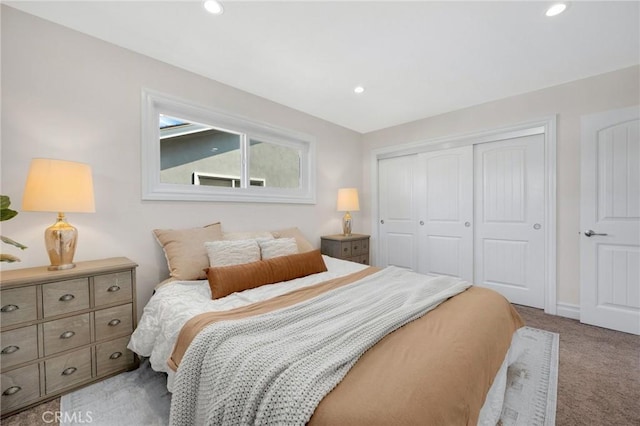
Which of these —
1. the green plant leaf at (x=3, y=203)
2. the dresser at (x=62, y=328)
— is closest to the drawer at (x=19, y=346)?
the dresser at (x=62, y=328)

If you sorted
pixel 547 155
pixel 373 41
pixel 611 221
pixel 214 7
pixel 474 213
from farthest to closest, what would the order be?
pixel 474 213 → pixel 547 155 → pixel 611 221 → pixel 373 41 → pixel 214 7

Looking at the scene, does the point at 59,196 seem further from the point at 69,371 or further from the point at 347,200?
the point at 347,200

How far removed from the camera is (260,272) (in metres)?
1.93

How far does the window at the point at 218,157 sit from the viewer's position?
2.28 m

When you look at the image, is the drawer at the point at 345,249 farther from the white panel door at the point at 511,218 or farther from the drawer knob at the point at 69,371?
the drawer knob at the point at 69,371

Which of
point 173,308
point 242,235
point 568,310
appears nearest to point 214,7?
point 242,235

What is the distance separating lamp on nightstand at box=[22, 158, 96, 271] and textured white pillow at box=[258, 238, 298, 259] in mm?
1183

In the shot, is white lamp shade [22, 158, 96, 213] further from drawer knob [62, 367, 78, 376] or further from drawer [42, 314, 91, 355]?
drawer knob [62, 367, 78, 376]

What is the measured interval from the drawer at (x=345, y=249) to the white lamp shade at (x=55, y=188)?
247 centimetres

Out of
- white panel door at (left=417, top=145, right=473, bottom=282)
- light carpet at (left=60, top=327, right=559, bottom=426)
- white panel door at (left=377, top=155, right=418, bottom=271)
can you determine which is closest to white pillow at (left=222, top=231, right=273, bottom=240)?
light carpet at (left=60, top=327, right=559, bottom=426)

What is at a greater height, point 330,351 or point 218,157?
point 218,157

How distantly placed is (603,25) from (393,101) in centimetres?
170

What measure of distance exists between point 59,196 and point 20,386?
1068 mm

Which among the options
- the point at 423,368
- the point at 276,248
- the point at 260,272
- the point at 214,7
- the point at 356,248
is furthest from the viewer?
the point at 356,248
